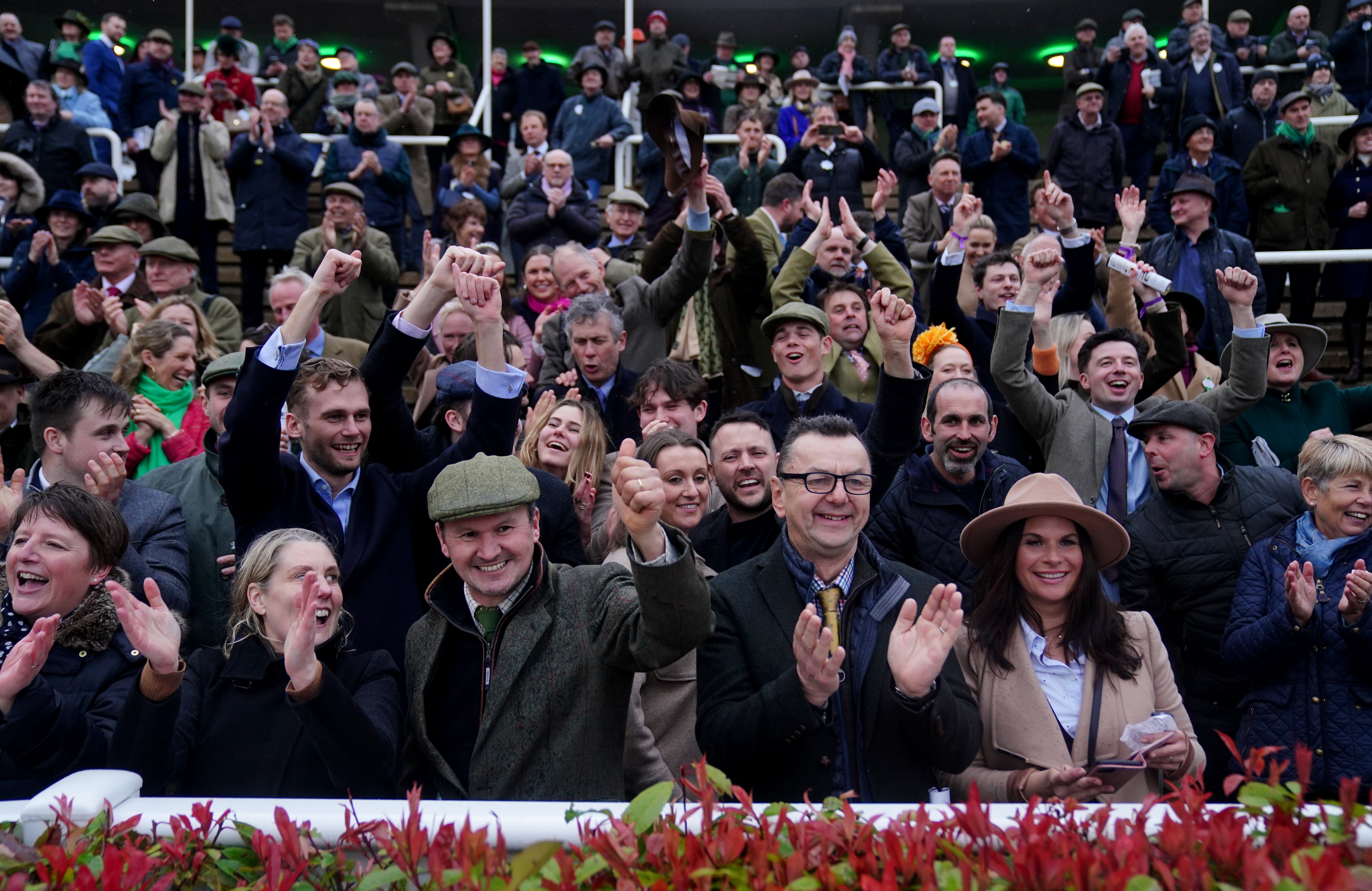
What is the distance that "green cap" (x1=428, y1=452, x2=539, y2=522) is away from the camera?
3.06 m

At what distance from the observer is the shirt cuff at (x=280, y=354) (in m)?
3.64

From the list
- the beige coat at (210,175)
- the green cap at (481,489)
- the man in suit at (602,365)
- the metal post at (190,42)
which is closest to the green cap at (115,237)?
the beige coat at (210,175)

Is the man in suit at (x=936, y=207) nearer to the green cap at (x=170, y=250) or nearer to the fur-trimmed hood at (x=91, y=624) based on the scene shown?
the green cap at (x=170, y=250)

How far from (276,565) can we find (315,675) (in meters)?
0.54

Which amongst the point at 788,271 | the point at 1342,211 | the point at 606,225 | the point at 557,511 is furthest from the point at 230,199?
the point at 1342,211

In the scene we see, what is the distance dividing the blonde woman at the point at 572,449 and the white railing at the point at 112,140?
693 centimetres

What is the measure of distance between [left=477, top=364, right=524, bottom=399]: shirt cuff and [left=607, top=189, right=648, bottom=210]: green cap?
5.04m

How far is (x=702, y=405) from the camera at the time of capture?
17.5 ft

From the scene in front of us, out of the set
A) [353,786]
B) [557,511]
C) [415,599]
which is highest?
[557,511]

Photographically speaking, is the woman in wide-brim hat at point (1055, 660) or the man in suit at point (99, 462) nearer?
the woman in wide-brim hat at point (1055, 660)

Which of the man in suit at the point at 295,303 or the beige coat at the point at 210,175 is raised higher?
the beige coat at the point at 210,175

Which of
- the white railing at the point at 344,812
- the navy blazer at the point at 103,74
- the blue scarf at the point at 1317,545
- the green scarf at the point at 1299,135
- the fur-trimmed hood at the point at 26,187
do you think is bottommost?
the white railing at the point at 344,812

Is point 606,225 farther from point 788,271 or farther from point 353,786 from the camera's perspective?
point 353,786

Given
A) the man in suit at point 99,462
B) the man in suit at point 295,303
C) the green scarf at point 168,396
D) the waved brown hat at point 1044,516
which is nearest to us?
the waved brown hat at point 1044,516
